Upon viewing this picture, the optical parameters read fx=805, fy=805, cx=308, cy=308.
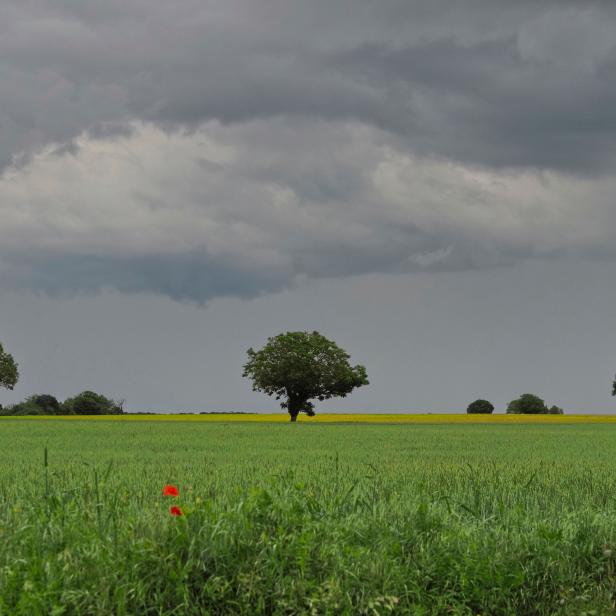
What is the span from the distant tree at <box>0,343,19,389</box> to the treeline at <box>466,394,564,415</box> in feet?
296

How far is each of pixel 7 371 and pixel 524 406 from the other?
103 meters

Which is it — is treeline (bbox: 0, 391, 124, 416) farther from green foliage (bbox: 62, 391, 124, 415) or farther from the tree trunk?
the tree trunk

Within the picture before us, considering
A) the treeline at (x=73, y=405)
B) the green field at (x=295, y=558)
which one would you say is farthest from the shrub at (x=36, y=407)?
the green field at (x=295, y=558)

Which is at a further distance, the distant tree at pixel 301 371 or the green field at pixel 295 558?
the distant tree at pixel 301 371

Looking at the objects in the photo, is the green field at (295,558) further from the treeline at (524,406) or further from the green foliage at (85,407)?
the treeline at (524,406)

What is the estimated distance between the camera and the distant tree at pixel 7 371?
409 feet

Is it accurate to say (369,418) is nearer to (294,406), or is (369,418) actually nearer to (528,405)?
(294,406)

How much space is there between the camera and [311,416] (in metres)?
110

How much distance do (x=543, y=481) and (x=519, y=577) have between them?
8877 mm

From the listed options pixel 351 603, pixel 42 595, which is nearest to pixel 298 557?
pixel 351 603

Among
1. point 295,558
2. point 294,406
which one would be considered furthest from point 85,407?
point 295,558

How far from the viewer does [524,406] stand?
170 m

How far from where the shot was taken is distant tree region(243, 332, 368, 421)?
101 m

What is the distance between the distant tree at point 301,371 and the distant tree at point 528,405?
76474 millimetres
